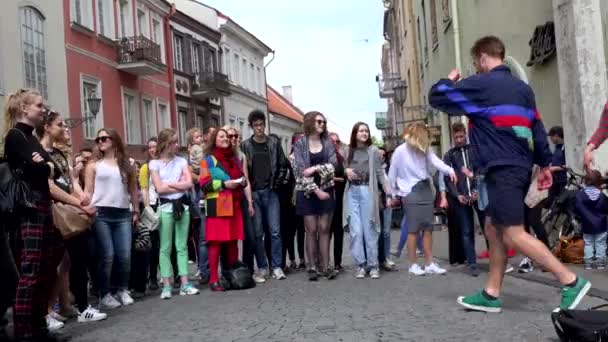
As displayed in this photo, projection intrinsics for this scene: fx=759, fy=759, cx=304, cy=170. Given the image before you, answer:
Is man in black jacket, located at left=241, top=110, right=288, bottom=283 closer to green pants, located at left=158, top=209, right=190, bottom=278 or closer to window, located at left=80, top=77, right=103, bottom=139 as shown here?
green pants, located at left=158, top=209, right=190, bottom=278

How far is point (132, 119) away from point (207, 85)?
7.31 m

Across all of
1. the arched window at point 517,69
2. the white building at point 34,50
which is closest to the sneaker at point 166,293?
the arched window at point 517,69

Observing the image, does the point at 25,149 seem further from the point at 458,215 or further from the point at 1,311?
the point at 458,215

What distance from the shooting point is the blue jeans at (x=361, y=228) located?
8969 mm

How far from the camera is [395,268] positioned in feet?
32.1

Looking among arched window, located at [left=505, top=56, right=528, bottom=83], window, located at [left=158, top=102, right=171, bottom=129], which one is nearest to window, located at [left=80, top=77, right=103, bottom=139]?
window, located at [left=158, top=102, right=171, bottom=129]

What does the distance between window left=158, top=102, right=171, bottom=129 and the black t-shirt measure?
22.4 m

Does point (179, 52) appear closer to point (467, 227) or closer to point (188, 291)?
point (467, 227)

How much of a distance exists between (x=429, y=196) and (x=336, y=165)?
3.89ft

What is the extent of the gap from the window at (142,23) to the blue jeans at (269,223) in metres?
21.8

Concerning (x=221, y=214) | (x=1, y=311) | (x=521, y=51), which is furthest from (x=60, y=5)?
(x=1, y=311)

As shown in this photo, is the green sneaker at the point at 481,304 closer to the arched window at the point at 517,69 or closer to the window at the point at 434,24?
the arched window at the point at 517,69

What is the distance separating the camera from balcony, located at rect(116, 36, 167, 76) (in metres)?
27.1

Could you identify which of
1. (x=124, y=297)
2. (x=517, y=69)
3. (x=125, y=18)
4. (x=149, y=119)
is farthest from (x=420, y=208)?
(x=149, y=119)
